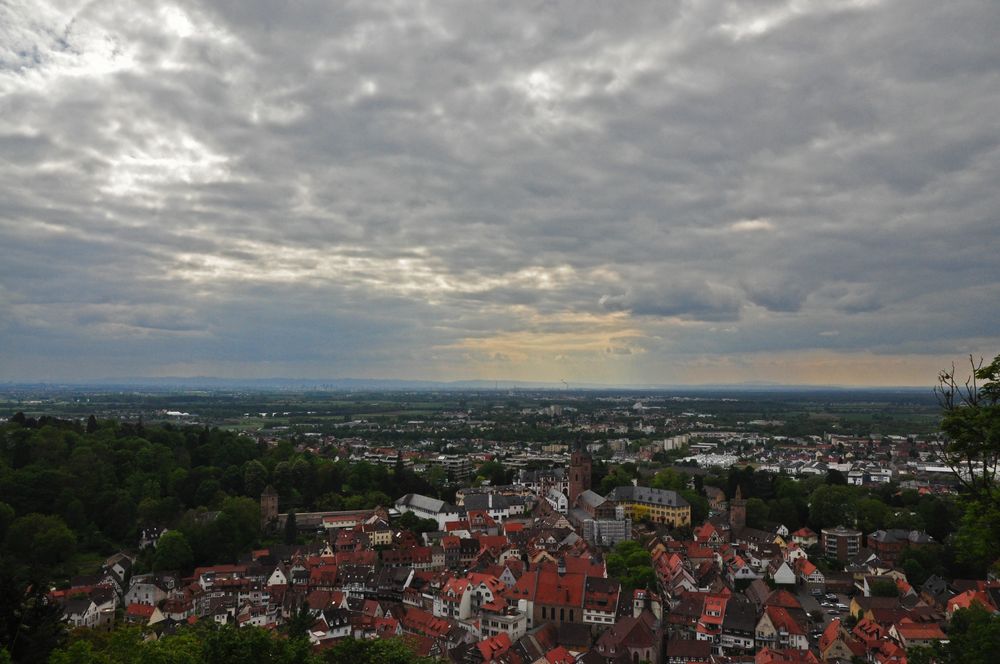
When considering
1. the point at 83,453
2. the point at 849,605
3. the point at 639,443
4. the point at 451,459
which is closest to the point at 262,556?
the point at 83,453

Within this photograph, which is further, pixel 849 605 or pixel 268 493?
pixel 268 493

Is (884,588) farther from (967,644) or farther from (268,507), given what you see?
(268,507)

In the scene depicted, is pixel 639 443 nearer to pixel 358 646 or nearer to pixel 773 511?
pixel 773 511

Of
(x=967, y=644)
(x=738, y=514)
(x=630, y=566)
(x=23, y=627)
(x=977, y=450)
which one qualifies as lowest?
(x=630, y=566)

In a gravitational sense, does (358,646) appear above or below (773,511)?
above

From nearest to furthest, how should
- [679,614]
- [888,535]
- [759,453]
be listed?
[679,614]
[888,535]
[759,453]

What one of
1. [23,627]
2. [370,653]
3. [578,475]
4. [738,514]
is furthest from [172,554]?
[738,514]

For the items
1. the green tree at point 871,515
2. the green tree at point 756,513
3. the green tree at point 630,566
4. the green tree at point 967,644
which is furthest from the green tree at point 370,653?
the green tree at point 871,515
